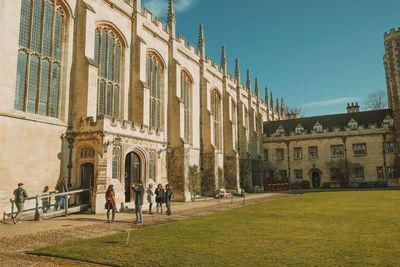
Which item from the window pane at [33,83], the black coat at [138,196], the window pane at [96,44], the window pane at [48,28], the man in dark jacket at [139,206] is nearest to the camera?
the man in dark jacket at [139,206]

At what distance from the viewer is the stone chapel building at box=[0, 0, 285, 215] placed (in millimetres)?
13945

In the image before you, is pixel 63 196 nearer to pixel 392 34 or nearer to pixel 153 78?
pixel 153 78

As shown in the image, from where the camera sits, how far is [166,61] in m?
25.8

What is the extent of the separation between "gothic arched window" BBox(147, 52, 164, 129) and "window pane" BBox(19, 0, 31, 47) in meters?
10.1

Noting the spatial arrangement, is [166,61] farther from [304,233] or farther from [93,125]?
[304,233]

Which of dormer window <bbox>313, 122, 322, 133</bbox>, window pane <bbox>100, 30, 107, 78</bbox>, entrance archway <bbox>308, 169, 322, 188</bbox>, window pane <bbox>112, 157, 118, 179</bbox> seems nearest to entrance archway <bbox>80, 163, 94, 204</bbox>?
window pane <bbox>112, 157, 118, 179</bbox>

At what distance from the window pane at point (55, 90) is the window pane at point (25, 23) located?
6.33 ft

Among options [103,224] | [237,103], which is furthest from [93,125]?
[237,103]

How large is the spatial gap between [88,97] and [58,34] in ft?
13.0

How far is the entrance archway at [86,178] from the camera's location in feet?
52.1

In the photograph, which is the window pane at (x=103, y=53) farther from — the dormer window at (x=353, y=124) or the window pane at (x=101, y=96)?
the dormer window at (x=353, y=124)

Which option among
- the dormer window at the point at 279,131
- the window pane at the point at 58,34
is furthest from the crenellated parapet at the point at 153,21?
the dormer window at the point at 279,131

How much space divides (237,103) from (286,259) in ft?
116

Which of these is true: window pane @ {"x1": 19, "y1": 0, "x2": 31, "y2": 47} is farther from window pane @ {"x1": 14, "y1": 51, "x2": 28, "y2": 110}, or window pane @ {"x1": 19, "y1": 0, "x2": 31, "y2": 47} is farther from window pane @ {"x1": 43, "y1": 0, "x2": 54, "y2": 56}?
window pane @ {"x1": 43, "y1": 0, "x2": 54, "y2": 56}
